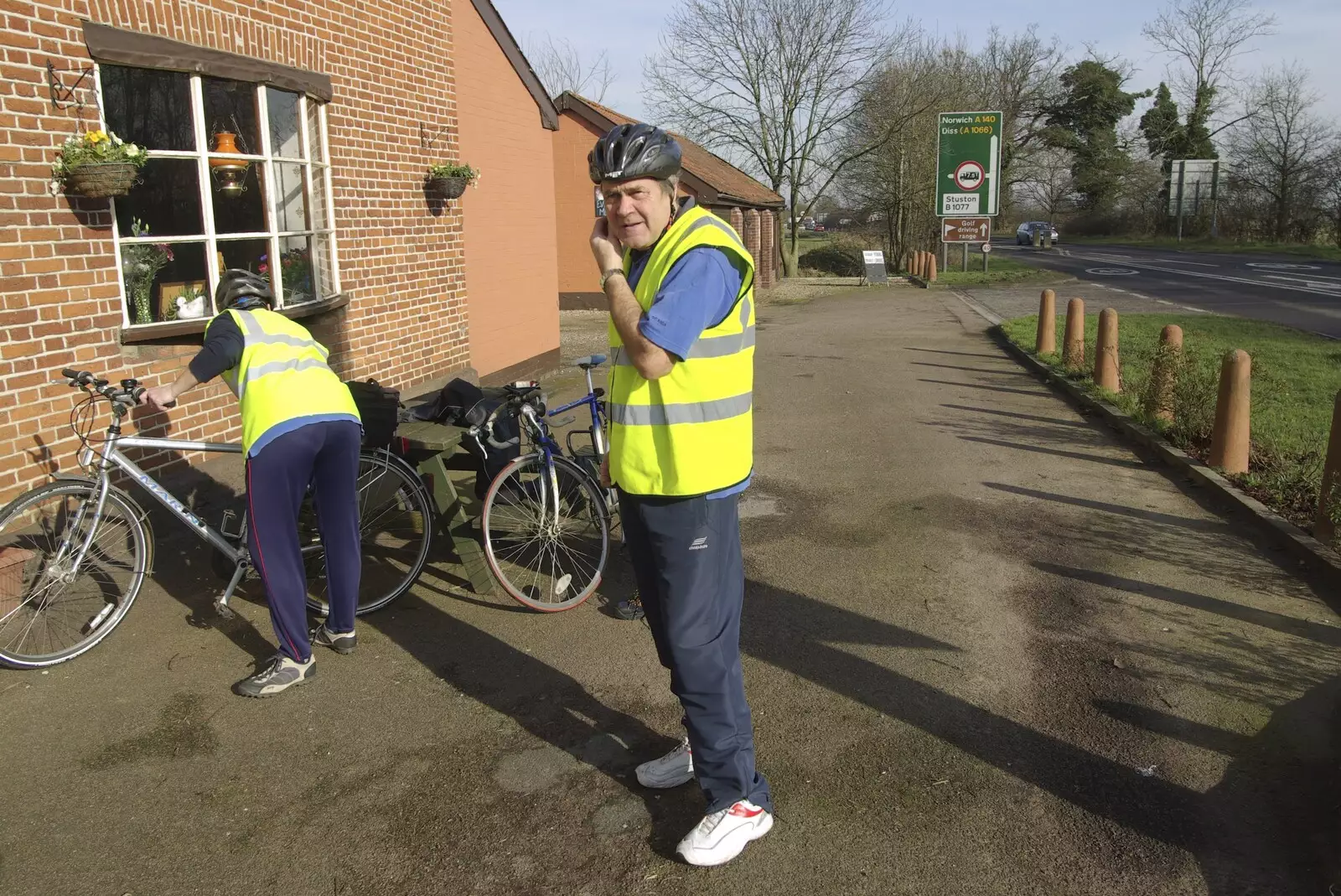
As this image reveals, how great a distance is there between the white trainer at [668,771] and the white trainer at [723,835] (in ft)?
1.10

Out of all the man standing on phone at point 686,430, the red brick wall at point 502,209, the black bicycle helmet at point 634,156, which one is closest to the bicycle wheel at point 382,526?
the man standing on phone at point 686,430

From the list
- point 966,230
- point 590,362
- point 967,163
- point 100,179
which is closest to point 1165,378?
point 590,362

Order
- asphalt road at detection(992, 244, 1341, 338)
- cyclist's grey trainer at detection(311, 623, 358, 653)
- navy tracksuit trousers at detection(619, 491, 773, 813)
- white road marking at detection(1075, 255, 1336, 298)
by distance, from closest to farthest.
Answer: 1. navy tracksuit trousers at detection(619, 491, 773, 813)
2. cyclist's grey trainer at detection(311, 623, 358, 653)
3. asphalt road at detection(992, 244, 1341, 338)
4. white road marking at detection(1075, 255, 1336, 298)

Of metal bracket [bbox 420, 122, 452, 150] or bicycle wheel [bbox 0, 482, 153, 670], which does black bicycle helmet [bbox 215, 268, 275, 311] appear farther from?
metal bracket [bbox 420, 122, 452, 150]

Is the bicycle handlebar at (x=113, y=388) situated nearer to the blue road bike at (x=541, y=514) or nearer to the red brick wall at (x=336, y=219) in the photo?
the red brick wall at (x=336, y=219)

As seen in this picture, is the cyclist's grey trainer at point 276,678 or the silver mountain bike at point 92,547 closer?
the cyclist's grey trainer at point 276,678

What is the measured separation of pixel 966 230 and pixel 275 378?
3049 centimetres

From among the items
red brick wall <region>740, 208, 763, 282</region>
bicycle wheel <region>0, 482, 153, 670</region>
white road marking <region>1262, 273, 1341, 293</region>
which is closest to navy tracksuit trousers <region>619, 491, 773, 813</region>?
bicycle wheel <region>0, 482, 153, 670</region>

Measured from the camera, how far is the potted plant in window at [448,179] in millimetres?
9227

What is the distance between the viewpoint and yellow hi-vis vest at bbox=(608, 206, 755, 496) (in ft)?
9.58

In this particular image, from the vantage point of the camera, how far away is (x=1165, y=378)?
8609 mm

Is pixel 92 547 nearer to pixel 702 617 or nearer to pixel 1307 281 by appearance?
pixel 702 617

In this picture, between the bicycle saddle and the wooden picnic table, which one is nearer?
the wooden picnic table

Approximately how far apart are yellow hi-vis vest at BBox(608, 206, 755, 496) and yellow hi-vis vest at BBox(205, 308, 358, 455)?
1.76 metres
